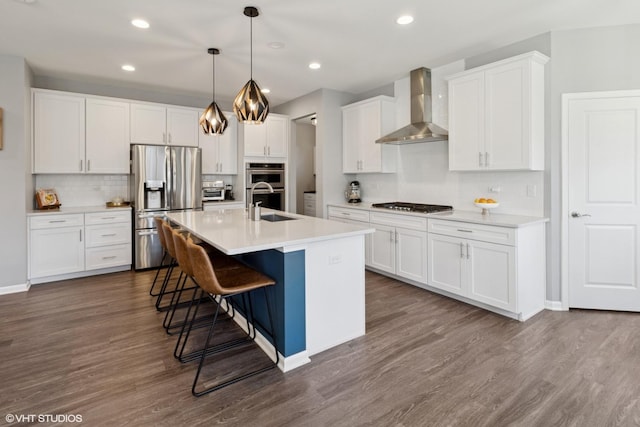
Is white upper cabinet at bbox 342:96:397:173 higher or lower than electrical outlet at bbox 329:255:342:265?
higher

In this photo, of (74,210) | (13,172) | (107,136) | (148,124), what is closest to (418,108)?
(148,124)

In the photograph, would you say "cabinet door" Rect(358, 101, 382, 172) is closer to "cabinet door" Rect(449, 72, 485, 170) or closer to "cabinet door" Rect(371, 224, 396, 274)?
"cabinet door" Rect(371, 224, 396, 274)

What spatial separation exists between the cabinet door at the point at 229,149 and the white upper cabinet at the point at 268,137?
0.56 feet

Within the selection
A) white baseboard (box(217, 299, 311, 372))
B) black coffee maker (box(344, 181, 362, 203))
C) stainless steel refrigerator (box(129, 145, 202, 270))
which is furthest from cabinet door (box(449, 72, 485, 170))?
stainless steel refrigerator (box(129, 145, 202, 270))

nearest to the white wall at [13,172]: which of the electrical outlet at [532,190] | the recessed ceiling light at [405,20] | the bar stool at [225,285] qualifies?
the bar stool at [225,285]

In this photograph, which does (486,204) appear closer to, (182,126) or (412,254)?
(412,254)

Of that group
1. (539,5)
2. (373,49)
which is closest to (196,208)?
(373,49)

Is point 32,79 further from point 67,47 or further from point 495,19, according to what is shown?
point 495,19

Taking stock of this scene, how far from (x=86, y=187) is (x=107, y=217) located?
78 centimetres

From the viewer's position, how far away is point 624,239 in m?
3.17

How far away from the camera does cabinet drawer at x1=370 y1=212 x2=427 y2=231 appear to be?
153 inches

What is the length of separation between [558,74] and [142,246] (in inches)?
210

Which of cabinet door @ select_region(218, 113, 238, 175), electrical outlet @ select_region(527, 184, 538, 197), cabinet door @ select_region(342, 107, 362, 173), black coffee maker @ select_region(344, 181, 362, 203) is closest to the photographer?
electrical outlet @ select_region(527, 184, 538, 197)

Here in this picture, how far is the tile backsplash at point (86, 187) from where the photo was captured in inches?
186
